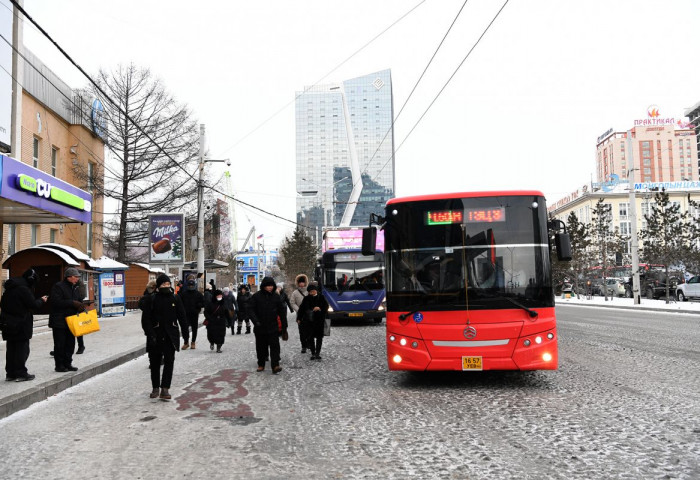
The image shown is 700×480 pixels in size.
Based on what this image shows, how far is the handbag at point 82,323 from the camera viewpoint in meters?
9.94

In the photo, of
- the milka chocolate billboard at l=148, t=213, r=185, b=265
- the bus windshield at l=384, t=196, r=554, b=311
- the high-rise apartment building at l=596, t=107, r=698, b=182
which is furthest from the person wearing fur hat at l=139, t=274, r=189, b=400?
the high-rise apartment building at l=596, t=107, r=698, b=182

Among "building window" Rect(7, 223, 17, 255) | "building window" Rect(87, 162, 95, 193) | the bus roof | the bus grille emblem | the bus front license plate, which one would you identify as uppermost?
"building window" Rect(87, 162, 95, 193)

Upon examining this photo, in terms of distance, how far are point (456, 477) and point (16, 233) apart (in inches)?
937

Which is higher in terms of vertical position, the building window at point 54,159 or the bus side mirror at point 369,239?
the building window at point 54,159

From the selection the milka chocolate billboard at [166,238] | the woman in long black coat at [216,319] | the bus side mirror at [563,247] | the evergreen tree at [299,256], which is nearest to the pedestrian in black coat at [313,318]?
the woman in long black coat at [216,319]

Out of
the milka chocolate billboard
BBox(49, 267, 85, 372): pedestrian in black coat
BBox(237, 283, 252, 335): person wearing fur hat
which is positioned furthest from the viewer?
the milka chocolate billboard

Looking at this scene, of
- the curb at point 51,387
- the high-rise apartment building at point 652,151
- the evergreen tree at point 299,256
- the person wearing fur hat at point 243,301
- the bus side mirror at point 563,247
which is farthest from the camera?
the high-rise apartment building at point 652,151

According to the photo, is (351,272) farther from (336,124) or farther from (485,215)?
(336,124)

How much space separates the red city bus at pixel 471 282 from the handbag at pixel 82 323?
5.20 m

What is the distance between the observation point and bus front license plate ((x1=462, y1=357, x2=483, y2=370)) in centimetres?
786

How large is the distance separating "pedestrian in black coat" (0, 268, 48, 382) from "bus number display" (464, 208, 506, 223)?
242 inches

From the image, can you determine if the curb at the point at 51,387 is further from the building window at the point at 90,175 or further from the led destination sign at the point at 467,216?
the building window at the point at 90,175

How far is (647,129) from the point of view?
143250 millimetres

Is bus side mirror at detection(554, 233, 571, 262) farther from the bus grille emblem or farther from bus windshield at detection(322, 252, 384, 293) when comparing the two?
bus windshield at detection(322, 252, 384, 293)
